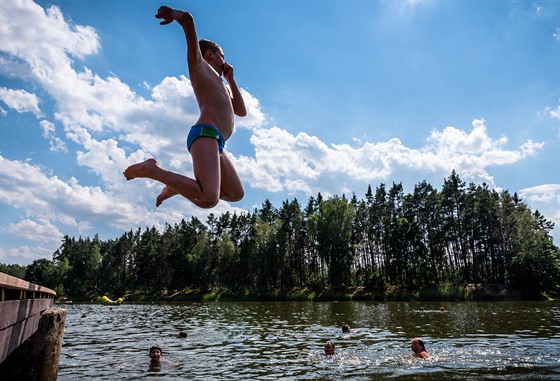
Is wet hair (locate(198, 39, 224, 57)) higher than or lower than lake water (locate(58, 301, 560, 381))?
higher

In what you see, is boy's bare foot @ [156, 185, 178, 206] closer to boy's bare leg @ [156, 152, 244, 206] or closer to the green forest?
boy's bare leg @ [156, 152, 244, 206]

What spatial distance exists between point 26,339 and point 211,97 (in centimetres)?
581

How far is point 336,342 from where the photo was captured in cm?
1794

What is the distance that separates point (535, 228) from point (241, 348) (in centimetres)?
6049

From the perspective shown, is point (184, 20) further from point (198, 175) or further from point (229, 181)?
point (229, 181)

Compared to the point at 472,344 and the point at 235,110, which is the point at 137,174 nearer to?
the point at 235,110

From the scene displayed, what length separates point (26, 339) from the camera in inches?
283

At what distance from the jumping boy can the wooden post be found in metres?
3.99

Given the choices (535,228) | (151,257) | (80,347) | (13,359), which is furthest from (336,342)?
(151,257)

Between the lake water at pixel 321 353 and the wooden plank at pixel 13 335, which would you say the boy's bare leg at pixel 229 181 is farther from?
the lake water at pixel 321 353

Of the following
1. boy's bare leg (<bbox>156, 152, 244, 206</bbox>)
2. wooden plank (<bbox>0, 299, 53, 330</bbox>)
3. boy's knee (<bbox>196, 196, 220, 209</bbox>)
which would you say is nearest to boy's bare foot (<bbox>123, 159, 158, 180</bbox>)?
boy's bare leg (<bbox>156, 152, 244, 206</bbox>)

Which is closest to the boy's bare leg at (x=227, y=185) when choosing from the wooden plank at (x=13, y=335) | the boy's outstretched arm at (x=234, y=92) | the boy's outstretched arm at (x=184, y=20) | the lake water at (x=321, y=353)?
the boy's outstretched arm at (x=234, y=92)

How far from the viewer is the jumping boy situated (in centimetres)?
395

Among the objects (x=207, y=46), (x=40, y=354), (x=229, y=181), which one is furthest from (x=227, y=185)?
(x=40, y=354)
